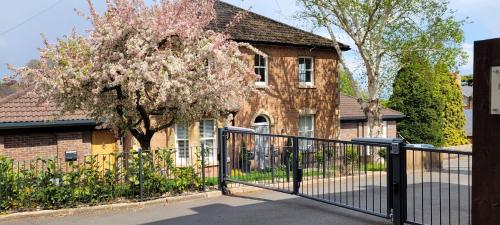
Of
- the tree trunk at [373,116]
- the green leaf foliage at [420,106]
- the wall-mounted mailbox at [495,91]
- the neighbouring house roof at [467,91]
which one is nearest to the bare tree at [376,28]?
the tree trunk at [373,116]

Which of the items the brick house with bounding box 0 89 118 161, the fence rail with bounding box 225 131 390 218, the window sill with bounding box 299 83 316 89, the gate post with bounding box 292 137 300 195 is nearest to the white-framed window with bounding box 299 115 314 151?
the window sill with bounding box 299 83 316 89

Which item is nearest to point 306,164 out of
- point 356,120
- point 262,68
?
point 262,68

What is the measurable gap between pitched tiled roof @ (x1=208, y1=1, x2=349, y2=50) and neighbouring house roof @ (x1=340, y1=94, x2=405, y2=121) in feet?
16.9

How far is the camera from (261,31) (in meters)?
21.5

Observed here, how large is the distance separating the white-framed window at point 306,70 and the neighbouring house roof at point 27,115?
1023 centimetres

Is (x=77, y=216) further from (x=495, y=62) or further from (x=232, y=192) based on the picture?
(x=495, y=62)

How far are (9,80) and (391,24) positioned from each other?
1700 centimetres

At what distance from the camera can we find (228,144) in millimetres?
11648

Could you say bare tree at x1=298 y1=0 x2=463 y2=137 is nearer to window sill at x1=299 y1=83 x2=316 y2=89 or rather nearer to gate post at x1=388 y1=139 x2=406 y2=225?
window sill at x1=299 y1=83 x2=316 y2=89

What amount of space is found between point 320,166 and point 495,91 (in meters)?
7.54

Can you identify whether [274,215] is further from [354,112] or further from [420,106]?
[420,106]

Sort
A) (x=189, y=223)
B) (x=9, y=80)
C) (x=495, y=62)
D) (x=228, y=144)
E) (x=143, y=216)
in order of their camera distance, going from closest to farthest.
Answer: (x=495, y=62) → (x=189, y=223) → (x=143, y=216) → (x=9, y=80) → (x=228, y=144)

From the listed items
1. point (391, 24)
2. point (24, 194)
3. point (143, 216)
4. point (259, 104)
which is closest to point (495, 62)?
point (143, 216)

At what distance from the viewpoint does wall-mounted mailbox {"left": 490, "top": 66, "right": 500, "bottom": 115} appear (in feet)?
7.54
